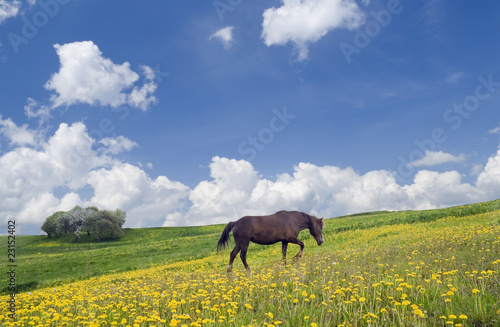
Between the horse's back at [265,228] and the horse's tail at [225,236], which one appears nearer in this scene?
the horse's back at [265,228]

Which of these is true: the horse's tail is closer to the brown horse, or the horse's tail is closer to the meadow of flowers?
the brown horse

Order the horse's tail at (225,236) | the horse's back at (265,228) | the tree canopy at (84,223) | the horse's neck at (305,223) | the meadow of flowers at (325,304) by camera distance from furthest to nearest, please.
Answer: the tree canopy at (84,223)
the horse's neck at (305,223)
the horse's tail at (225,236)
the horse's back at (265,228)
the meadow of flowers at (325,304)

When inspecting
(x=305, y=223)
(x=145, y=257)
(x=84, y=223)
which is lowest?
(x=145, y=257)

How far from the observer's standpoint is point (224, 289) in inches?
298

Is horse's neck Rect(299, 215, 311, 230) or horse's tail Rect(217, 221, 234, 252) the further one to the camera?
horse's neck Rect(299, 215, 311, 230)

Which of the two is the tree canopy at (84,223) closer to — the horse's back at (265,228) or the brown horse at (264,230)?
the brown horse at (264,230)

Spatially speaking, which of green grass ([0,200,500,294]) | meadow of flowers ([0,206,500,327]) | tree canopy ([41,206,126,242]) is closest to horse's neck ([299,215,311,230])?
meadow of flowers ([0,206,500,327])

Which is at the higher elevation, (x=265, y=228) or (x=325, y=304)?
(x=265, y=228)

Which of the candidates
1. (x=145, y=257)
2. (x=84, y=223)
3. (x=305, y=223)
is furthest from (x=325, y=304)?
(x=84, y=223)

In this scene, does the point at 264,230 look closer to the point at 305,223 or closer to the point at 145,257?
the point at 305,223

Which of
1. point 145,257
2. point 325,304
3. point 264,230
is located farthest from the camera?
point 145,257

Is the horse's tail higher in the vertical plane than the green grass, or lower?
higher

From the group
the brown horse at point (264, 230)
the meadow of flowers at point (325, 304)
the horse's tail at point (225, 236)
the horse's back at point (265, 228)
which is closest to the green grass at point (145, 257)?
the brown horse at point (264, 230)

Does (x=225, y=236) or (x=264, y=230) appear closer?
(x=264, y=230)
